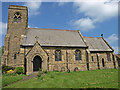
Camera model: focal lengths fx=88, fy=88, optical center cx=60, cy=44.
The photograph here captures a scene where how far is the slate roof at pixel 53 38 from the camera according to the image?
21612 mm

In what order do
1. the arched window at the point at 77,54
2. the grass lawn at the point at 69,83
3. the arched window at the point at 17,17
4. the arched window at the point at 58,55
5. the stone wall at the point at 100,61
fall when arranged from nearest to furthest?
the grass lawn at the point at 69,83 → the arched window at the point at 58,55 → the arched window at the point at 77,54 → the stone wall at the point at 100,61 → the arched window at the point at 17,17

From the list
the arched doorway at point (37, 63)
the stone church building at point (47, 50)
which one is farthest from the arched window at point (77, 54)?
the arched doorway at point (37, 63)

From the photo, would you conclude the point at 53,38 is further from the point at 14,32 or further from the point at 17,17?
the point at 17,17

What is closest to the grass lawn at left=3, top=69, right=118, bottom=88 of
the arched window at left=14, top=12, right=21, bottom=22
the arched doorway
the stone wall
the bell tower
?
the arched doorway

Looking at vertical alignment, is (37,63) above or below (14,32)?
below

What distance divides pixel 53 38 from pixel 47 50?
4461 mm

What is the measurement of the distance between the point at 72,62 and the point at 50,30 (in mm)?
11823

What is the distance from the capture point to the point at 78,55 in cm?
2309

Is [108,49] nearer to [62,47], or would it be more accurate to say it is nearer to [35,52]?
[62,47]

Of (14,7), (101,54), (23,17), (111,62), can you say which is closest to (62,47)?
(101,54)

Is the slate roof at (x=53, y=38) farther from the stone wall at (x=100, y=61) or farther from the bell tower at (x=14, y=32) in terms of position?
the stone wall at (x=100, y=61)

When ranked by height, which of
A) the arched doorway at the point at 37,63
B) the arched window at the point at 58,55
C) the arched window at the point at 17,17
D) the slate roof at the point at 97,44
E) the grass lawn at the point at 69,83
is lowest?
the grass lawn at the point at 69,83

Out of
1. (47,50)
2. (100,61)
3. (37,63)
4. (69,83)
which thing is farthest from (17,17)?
(100,61)

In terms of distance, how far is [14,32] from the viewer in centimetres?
2319
